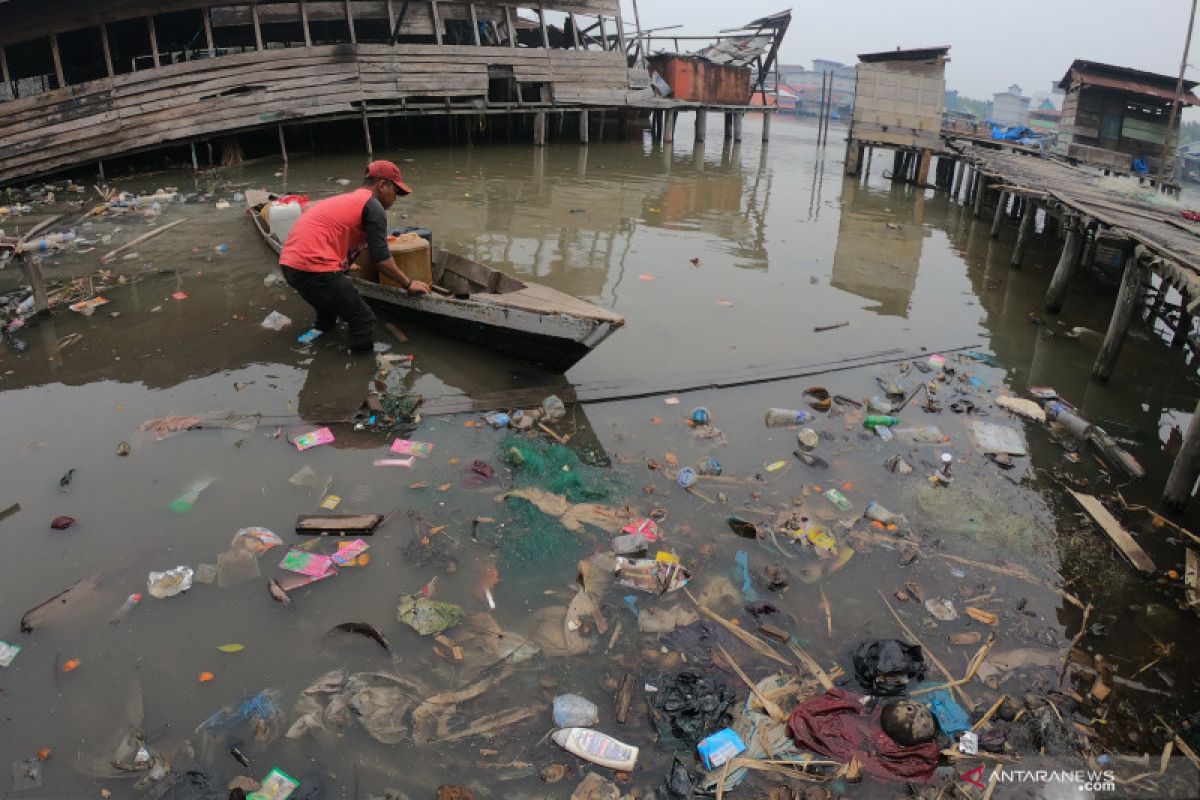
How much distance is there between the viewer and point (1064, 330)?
8656 mm

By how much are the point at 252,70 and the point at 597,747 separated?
16826 millimetres

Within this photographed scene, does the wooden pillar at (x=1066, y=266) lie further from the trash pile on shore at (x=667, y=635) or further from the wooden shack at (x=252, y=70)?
the wooden shack at (x=252, y=70)

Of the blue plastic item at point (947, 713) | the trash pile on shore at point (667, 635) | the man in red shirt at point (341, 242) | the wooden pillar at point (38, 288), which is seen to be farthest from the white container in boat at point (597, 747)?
the wooden pillar at point (38, 288)

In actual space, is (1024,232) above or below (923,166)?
below

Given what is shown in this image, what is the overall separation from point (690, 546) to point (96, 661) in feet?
10.4

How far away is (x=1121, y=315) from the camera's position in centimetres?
687

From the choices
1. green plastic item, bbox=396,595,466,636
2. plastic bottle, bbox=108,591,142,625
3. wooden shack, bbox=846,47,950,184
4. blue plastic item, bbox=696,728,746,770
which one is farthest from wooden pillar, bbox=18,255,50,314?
wooden shack, bbox=846,47,950,184

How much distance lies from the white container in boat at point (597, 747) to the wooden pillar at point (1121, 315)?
6553mm

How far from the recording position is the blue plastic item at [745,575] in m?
4.09

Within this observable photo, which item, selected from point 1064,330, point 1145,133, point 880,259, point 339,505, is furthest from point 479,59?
point 1145,133

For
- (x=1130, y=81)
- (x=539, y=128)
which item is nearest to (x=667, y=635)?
(x=539, y=128)

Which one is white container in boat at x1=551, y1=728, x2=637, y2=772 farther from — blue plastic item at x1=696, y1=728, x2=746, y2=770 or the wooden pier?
the wooden pier

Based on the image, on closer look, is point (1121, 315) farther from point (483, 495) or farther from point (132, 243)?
point (132, 243)

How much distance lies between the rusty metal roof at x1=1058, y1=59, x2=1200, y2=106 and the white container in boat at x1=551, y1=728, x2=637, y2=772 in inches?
1010
